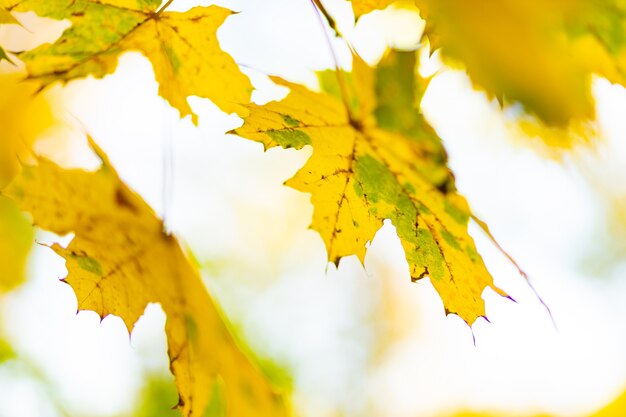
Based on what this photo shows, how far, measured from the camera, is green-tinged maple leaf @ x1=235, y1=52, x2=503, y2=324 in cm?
94

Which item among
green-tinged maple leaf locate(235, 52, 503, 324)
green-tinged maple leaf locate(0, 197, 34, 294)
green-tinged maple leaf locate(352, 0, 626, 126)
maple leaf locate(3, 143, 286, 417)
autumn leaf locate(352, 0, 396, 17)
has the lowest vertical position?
green-tinged maple leaf locate(0, 197, 34, 294)

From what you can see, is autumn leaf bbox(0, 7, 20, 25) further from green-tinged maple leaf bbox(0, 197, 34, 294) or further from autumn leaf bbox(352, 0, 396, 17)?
green-tinged maple leaf bbox(0, 197, 34, 294)

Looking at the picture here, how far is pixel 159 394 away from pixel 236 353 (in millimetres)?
1717

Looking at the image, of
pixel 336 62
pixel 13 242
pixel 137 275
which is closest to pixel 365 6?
pixel 336 62

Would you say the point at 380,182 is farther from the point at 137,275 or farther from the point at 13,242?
the point at 13,242

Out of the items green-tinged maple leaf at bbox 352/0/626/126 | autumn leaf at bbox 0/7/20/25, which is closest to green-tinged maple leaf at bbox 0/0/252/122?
autumn leaf at bbox 0/7/20/25

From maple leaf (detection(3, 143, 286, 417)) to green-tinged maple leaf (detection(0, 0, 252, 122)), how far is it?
0.60 ft

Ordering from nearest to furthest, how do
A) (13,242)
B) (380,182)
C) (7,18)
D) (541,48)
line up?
1. (7,18)
2. (380,182)
3. (541,48)
4. (13,242)

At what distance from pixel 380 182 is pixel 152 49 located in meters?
0.49

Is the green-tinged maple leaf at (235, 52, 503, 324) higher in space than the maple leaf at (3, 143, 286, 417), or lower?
higher

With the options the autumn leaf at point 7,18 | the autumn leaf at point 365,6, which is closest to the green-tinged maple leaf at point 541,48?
the autumn leaf at point 365,6

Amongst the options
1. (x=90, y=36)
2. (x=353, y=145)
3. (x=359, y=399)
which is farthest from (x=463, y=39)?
(x=359, y=399)

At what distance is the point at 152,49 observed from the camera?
1.09 meters

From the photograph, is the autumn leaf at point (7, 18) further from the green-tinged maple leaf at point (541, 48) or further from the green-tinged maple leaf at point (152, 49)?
the green-tinged maple leaf at point (541, 48)
